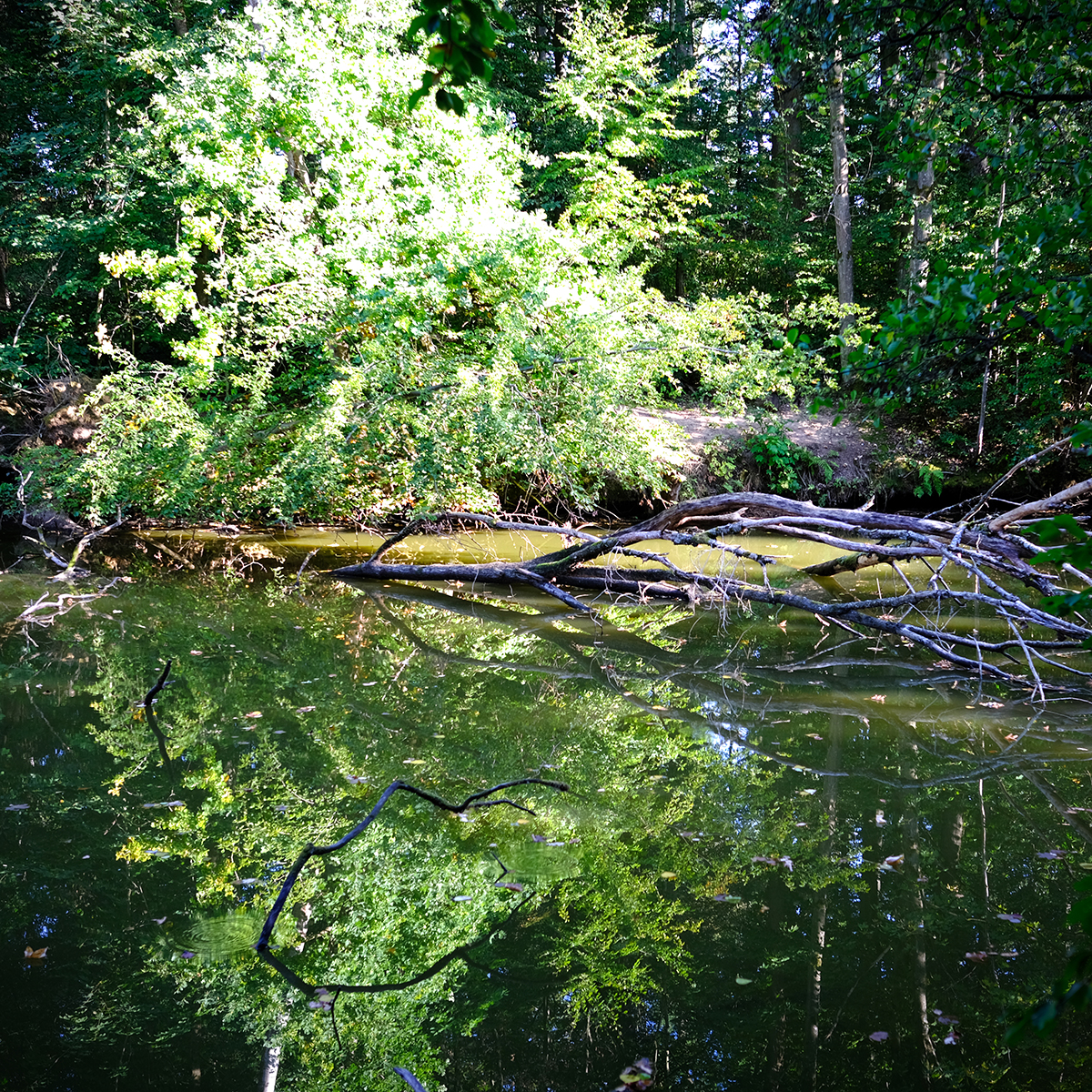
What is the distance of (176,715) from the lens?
577cm

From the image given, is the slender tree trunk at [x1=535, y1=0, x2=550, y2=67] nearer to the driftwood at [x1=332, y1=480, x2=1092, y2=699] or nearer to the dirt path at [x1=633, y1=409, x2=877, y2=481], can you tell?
the dirt path at [x1=633, y1=409, x2=877, y2=481]

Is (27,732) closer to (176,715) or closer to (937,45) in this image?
(176,715)

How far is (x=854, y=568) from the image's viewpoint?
9.29 meters

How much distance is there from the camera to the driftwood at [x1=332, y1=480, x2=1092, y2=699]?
20.3ft

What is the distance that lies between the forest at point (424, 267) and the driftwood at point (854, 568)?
3.42ft

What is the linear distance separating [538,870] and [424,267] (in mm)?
9461

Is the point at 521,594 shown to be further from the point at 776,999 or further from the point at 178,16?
the point at 178,16

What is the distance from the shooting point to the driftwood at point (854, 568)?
20.3 feet

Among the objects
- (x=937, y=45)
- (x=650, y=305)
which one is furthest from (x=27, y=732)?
(x=650, y=305)

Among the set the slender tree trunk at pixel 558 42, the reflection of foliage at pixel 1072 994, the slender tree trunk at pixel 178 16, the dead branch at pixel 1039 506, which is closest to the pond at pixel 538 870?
the reflection of foliage at pixel 1072 994

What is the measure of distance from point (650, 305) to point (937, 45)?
25.5 ft

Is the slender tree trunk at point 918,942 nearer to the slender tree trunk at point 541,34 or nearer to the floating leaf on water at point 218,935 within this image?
the floating leaf on water at point 218,935

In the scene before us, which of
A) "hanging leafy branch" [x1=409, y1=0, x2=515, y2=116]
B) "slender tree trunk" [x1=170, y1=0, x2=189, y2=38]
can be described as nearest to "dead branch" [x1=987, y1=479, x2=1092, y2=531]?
"hanging leafy branch" [x1=409, y1=0, x2=515, y2=116]

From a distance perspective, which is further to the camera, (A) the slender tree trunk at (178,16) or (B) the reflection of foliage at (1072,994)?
(A) the slender tree trunk at (178,16)
